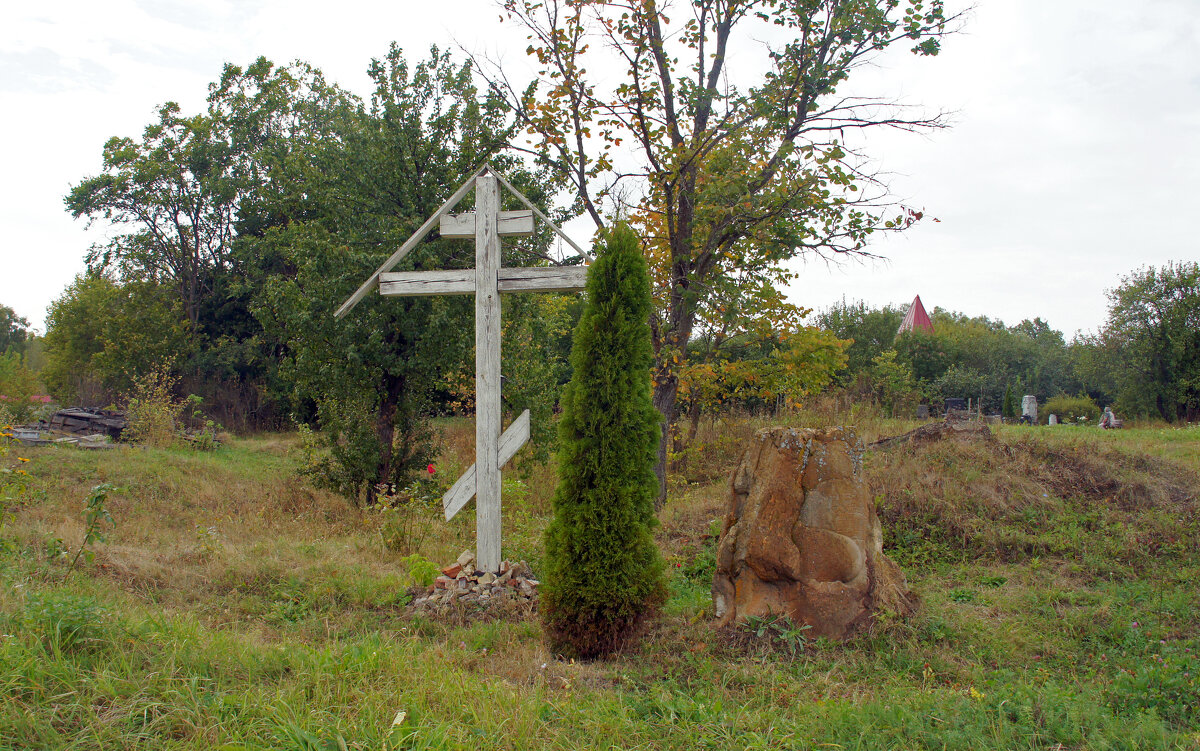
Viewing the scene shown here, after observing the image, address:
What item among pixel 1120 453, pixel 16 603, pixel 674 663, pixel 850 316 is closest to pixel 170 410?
pixel 16 603

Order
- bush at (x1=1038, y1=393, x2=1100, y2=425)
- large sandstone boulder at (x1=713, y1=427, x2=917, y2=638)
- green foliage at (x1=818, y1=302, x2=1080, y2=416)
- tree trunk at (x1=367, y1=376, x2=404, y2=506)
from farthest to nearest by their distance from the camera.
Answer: green foliage at (x1=818, y1=302, x2=1080, y2=416)
bush at (x1=1038, y1=393, x2=1100, y2=425)
tree trunk at (x1=367, y1=376, x2=404, y2=506)
large sandstone boulder at (x1=713, y1=427, x2=917, y2=638)

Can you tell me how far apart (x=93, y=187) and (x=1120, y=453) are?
28.0 m

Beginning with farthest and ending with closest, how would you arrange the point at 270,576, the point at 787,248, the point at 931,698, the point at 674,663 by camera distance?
the point at 787,248
the point at 270,576
the point at 674,663
the point at 931,698

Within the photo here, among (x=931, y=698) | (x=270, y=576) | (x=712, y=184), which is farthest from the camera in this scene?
(x=712, y=184)

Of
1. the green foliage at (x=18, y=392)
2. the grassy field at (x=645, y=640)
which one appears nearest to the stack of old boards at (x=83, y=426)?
the green foliage at (x=18, y=392)

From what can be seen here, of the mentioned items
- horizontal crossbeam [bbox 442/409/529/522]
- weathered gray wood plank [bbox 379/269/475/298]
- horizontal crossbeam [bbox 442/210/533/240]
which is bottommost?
horizontal crossbeam [bbox 442/409/529/522]

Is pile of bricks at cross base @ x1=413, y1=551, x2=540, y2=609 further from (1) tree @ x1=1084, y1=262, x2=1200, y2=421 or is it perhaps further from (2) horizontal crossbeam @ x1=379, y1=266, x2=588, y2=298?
(1) tree @ x1=1084, y1=262, x2=1200, y2=421

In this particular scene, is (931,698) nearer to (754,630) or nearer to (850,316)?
(754,630)

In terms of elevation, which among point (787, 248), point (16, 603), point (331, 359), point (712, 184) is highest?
point (712, 184)

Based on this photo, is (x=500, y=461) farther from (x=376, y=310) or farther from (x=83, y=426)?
(x=83, y=426)

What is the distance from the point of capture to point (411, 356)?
9938 mm

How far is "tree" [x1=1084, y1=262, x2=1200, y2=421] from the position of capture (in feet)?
62.7

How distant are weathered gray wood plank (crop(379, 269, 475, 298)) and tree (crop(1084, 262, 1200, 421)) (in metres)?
21.4

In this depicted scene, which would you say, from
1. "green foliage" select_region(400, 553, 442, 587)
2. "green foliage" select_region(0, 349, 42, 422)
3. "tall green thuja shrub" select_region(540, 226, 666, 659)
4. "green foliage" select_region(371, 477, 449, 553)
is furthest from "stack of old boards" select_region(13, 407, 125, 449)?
"tall green thuja shrub" select_region(540, 226, 666, 659)
